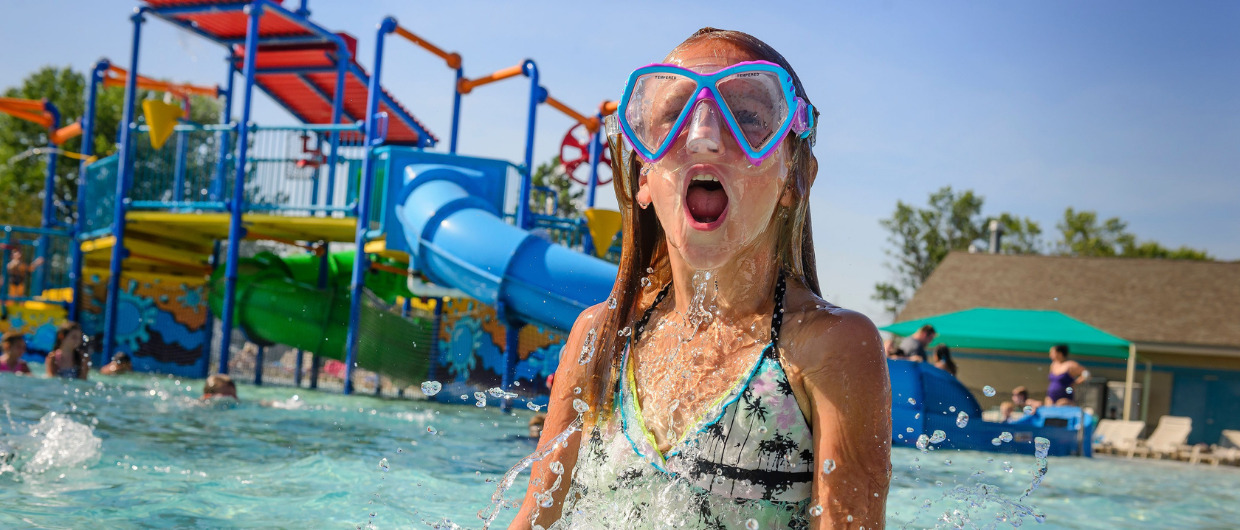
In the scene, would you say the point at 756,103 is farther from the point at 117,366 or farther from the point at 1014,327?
the point at 1014,327

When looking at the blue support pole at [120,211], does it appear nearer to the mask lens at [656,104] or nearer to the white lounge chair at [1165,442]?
→ the mask lens at [656,104]

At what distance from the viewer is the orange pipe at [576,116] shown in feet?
51.6

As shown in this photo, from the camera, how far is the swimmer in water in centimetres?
151

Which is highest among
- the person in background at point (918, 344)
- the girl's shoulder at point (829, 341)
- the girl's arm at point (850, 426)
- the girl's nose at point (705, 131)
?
the girl's nose at point (705, 131)

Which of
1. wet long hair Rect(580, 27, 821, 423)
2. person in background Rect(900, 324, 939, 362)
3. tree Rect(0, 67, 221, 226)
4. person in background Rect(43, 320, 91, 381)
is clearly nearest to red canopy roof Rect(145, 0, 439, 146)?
person in background Rect(43, 320, 91, 381)

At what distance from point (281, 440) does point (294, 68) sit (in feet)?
31.4

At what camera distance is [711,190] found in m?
1.59

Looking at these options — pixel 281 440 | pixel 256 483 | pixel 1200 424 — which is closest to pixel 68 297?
pixel 281 440

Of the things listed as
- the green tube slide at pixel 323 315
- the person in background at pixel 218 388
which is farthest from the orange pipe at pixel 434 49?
the person in background at pixel 218 388

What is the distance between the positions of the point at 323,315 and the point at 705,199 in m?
12.9

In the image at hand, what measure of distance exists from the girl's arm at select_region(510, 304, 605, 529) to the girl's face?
0.35m

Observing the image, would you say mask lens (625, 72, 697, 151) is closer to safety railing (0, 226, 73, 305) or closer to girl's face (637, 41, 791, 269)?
girl's face (637, 41, 791, 269)

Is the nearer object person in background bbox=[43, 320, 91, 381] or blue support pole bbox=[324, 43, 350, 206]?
person in background bbox=[43, 320, 91, 381]

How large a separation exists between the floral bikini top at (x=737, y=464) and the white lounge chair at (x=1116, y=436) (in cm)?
1429
